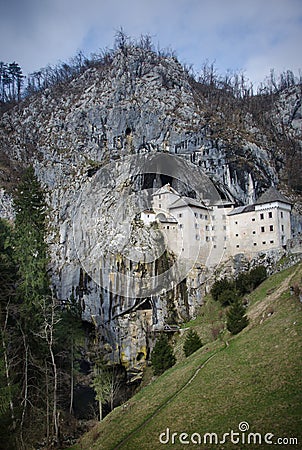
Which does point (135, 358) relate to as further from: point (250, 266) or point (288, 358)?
point (288, 358)

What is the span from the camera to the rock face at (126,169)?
51844 mm

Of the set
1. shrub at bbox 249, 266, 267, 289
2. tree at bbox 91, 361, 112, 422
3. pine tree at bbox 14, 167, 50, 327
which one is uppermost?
pine tree at bbox 14, 167, 50, 327

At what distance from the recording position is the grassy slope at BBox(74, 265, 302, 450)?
17.1 meters

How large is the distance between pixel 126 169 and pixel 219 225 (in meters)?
16.3

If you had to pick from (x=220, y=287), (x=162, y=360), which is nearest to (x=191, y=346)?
(x=162, y=360)

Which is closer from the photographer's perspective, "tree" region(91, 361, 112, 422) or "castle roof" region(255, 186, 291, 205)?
"tree" region(91, 361, 112, 422)

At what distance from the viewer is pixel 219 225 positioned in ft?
187

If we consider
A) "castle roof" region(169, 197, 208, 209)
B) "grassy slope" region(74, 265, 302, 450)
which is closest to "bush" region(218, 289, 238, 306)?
"castle roof" region(169, 197, 208, 209)

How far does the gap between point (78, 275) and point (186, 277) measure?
46.0 ft

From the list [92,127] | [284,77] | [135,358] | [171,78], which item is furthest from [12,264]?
[284,77]

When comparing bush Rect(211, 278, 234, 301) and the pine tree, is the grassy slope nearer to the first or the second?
the pine tree

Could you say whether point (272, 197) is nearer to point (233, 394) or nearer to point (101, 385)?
point (101, 385)

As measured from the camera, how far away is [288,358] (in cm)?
2017

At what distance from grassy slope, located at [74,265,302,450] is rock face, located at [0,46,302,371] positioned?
961 inches
